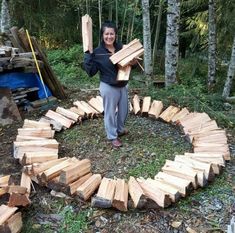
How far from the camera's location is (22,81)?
23.4 ft

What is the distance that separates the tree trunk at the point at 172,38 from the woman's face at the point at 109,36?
331 centimetres

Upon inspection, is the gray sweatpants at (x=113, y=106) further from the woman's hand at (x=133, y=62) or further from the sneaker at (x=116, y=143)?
the woman's hand at (x=133, y=62)

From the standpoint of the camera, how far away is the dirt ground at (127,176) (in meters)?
4.00

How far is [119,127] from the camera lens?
235 inches

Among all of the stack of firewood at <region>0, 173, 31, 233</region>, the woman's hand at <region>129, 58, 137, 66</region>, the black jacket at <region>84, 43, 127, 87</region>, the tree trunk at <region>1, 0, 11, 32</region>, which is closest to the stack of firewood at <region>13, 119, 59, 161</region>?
the stack of firewood at <region>0, 173, 31, 233</region>

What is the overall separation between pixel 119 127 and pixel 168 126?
3.42ft

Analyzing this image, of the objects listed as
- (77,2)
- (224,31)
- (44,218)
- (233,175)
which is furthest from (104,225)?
(77,2)

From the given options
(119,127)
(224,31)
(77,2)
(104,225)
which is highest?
(77,2)

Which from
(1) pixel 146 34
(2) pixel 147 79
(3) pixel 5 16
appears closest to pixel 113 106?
(2) pixel 147 79

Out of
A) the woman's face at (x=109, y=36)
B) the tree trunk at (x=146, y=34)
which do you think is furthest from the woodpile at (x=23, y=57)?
the tree trunk at (x=146, y=34)

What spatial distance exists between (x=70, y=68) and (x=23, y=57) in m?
4.76

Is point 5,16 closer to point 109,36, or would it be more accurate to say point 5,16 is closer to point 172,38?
point 172,38

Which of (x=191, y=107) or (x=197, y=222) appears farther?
(x=191, y=107)

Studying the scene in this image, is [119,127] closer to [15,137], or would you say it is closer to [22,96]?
[15,137]
